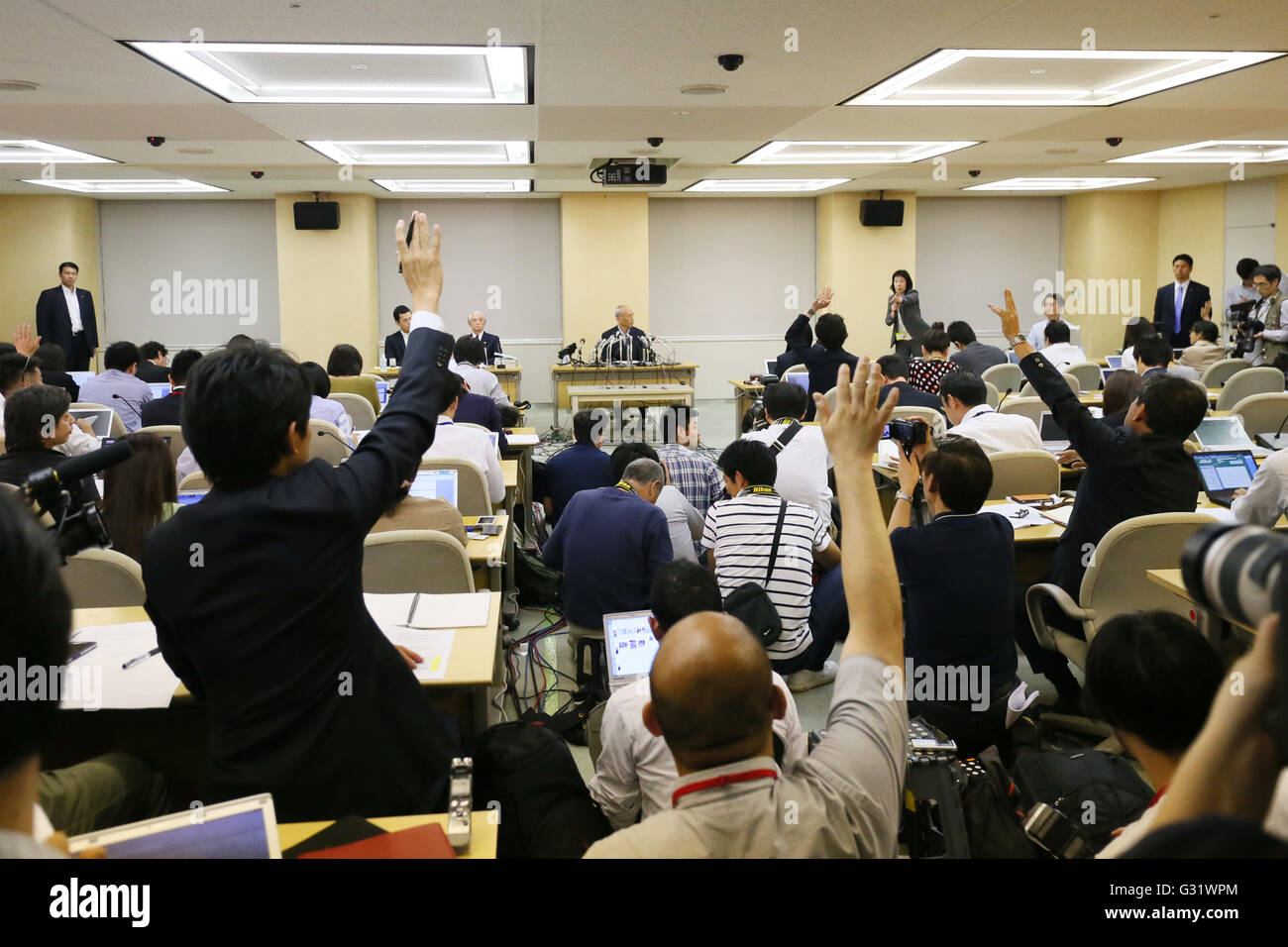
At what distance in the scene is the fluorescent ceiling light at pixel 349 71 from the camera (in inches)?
204

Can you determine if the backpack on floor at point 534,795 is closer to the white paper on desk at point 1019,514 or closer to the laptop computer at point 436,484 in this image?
the laptop computer at point 436,484

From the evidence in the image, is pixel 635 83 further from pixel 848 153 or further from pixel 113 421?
pixel 848 153

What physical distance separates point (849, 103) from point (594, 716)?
17.4 feet

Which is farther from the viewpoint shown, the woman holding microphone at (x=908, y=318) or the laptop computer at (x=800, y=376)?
the woman holding microphone at (x=908, y=318)

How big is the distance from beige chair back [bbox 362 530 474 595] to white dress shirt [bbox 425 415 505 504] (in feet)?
4.36

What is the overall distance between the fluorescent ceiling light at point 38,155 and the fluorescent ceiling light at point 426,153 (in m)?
2.17

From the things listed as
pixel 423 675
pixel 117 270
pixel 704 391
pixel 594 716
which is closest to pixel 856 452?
pixel 423 675

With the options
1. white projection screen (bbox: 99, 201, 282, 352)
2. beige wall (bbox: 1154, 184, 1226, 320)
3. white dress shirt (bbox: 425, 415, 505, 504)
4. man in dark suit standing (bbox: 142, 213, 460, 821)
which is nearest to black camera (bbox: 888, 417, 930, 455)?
man in dark suit standing (bbox: 142, 213, 460, 821)

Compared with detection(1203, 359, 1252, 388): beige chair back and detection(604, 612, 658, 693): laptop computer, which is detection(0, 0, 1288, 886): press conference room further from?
detection(1203, 359, 1252, 388): beige chair back

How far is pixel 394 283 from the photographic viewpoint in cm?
1300

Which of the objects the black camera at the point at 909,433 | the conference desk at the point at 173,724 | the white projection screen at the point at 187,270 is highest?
the white projection screen at the point at 187,270

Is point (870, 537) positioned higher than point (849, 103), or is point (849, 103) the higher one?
point (849, 103)

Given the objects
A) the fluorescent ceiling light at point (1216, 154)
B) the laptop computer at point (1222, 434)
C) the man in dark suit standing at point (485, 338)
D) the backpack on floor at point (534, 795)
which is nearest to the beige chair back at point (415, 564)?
the backpack on floor at point (534, 795)
